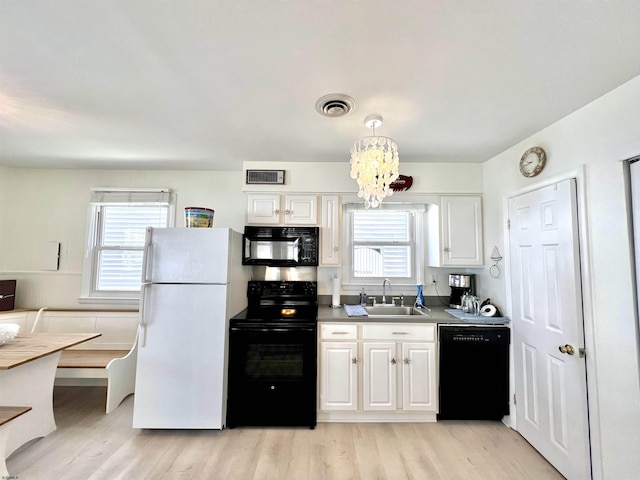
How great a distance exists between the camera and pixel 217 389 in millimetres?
2320

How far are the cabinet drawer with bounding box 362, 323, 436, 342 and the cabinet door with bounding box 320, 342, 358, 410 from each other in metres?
0.17

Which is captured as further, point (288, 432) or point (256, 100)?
point (288, 432)

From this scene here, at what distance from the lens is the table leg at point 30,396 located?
2.05 meters

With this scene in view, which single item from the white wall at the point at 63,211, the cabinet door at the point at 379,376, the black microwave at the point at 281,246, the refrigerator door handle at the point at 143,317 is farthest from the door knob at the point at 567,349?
the refrigerator door handle at the point at 143,317

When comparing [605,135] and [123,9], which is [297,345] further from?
[605,135]

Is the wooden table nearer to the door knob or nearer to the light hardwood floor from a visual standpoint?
the light hardwood floor

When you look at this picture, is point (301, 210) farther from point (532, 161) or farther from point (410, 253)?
point (532, 161)

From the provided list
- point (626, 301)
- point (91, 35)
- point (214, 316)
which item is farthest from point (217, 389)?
point (626, 301)

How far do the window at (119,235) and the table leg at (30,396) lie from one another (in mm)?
1100

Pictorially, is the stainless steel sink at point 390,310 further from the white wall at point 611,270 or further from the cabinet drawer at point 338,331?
the white wall at point 611,270

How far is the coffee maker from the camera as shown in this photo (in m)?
2.99

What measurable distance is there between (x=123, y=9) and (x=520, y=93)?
6.87 ft

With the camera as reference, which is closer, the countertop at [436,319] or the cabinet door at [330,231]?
the countertop at [436,319]

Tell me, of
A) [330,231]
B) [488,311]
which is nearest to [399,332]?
[488,311]
